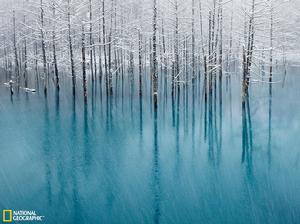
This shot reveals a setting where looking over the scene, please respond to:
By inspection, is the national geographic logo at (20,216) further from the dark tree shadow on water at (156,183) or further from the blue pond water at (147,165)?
the dark tree shadow on water at (156,183)

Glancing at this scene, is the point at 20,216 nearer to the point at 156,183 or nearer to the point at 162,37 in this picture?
the point at 156,183

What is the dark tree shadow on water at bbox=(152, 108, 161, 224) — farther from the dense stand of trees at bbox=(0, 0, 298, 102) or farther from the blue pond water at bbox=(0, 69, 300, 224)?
the dense stand of trees at bbox=(0, 0, 298, 102)

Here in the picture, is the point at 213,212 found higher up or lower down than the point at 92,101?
lower down

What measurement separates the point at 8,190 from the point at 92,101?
59.5ft

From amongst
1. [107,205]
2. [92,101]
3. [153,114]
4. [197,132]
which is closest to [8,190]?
[107,205]

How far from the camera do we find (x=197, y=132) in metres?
19.7

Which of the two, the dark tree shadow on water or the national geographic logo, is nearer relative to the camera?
the national geographic logo

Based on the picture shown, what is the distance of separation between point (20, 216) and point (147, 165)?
5.70m

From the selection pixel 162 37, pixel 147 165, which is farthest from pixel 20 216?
pixel 162 37

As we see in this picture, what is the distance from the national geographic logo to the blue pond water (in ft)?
0.66

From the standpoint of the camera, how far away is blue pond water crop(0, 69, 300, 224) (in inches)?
397

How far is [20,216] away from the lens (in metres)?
9.72

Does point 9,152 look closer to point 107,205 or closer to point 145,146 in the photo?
point 145,146

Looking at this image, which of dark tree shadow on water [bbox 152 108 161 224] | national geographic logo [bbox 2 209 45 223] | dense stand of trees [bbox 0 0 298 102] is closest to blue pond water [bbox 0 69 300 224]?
dark tree shadow on water [bbox 152 108 161 224]
